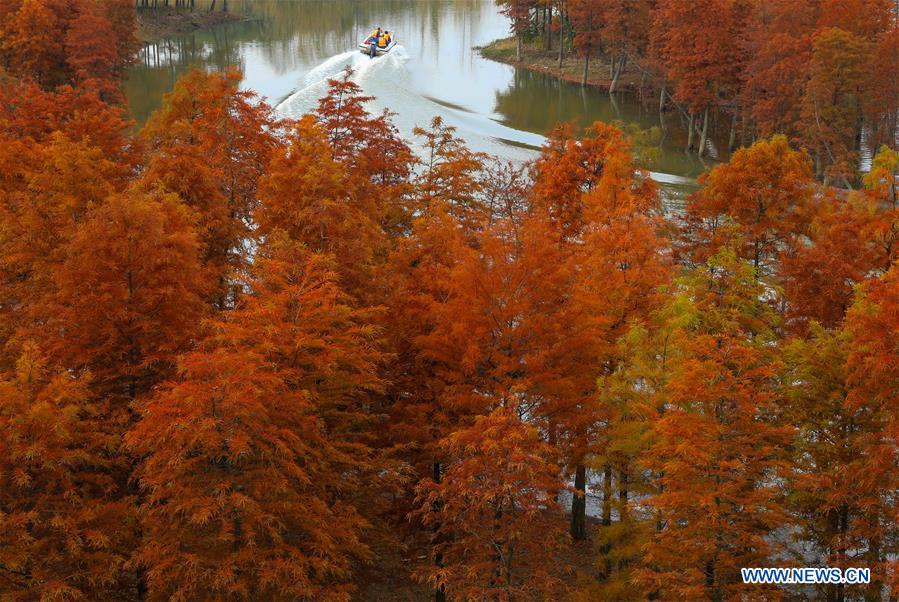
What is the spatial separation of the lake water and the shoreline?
1.77 metres

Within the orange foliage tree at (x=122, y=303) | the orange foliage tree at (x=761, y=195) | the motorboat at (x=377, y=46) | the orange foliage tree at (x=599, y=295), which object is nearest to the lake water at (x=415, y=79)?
the motorboat at (x=377, y=46)

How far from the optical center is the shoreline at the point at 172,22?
10349cm

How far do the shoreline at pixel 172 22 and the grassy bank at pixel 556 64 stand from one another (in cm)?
3795

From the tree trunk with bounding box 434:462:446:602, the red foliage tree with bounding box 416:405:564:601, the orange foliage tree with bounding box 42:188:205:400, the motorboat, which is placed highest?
the motorboat

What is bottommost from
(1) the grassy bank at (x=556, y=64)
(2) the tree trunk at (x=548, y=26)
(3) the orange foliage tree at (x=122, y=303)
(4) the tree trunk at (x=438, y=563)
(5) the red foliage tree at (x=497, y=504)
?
(4) the tree trunk at (x=438, y=563)

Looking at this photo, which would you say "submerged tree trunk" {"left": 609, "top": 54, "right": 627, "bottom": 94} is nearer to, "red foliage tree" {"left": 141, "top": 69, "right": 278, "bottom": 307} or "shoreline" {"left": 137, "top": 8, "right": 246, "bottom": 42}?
"red foliage tree" {"left": 141, "top": 69, "right": 278, "bottom": 307}

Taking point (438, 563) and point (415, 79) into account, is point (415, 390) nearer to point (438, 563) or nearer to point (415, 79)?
point (438, 563)

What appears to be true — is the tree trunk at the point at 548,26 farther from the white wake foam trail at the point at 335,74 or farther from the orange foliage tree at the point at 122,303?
the orange foliage tree at the point at 122,303

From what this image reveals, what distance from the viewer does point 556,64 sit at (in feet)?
305

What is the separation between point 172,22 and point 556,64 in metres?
50.6

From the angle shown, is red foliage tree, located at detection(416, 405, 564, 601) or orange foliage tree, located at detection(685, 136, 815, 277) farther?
orange foliage tree, located at detection(685, 136, 815, 277)

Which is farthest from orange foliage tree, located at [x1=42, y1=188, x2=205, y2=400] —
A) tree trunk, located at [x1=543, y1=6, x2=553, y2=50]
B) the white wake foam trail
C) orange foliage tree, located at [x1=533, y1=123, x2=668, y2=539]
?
tree trunk, located at [x1=543, y1=6, x2=553, y2=50]

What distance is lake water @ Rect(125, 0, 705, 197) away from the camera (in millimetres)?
63062

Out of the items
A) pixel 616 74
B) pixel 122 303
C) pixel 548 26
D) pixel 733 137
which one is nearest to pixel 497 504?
pixel 122 303
